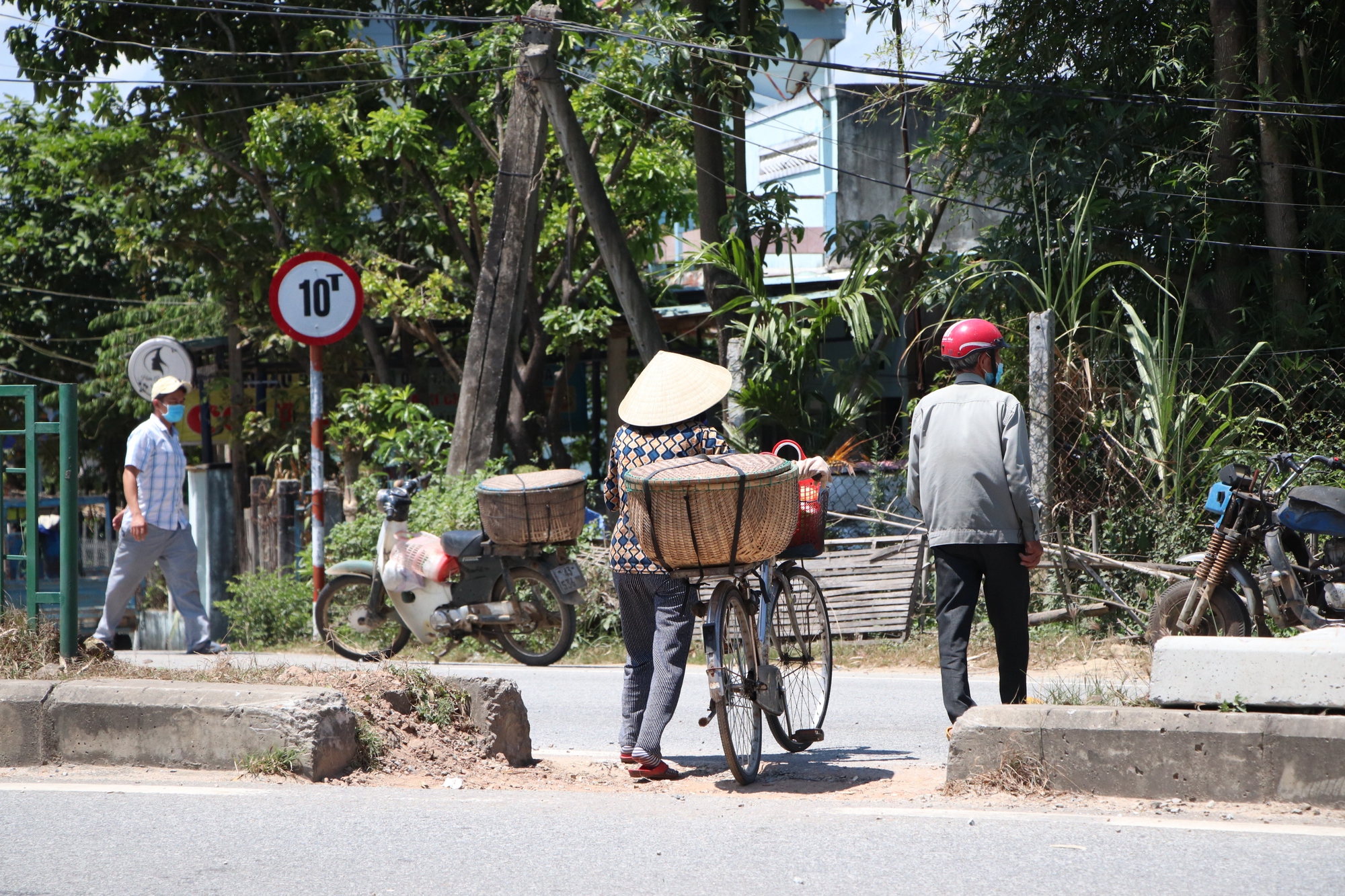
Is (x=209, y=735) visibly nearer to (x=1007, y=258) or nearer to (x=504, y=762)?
(x=504, y=762)

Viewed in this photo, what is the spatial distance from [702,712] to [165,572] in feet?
11.8

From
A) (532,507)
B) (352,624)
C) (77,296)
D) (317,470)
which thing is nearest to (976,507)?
(532,507)

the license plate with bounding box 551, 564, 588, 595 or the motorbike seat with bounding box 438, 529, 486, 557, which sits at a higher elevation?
the motorbike seat with bounding box 438, 529, 486, 557

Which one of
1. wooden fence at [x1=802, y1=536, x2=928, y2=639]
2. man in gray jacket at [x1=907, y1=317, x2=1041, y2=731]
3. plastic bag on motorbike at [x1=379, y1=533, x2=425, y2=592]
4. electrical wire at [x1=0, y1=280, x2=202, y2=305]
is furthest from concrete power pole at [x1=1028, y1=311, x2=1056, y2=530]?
electrical wire at [x1=0, y1=280, x2=202, y2=305]

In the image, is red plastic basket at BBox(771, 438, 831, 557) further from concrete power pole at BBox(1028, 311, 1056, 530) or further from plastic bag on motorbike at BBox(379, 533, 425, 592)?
concrete power pole at BBox(1028, 311, 1056, 530)

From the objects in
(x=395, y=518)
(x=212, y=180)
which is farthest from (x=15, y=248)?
(x=395, y=518)

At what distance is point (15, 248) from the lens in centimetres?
2228

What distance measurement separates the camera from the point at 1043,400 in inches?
383

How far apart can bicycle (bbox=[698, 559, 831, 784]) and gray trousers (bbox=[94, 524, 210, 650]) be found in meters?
4.06

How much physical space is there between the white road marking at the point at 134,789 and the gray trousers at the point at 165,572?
2.77 metres

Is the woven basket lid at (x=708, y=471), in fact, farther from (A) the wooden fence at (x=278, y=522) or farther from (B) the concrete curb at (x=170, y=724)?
(A) the wooden fence at (x=278, y=522)

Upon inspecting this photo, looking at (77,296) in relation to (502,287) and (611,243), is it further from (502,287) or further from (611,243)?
(611,243)

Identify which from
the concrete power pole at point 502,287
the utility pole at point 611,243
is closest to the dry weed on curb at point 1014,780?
the utility pole at point 611,243

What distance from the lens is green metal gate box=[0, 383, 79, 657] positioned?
252 inches
